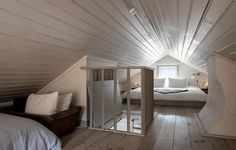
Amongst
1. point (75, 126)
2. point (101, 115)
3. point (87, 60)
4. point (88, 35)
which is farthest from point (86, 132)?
point (88, 35)

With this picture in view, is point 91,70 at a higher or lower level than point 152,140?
higher

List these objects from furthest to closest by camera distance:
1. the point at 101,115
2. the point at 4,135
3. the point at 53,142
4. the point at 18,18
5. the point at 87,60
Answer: the point at 101,115
the point at 87,60
the point at 53,142
the point at 4,135
the point at 18,18

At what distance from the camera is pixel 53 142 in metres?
1.83

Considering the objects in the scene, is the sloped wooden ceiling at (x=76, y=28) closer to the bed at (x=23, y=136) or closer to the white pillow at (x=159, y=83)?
the bed at (x=23, y=136)

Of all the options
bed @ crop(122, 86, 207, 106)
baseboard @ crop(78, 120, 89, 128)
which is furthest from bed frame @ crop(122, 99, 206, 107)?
baseboard @ crop(78, 120, 89, 128)

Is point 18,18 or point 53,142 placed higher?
point 18,18

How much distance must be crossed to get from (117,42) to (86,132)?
1539 mm

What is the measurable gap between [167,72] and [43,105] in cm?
562

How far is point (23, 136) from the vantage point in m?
1.60

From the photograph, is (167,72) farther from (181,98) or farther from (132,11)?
(132,11)

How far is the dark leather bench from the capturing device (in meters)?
2.18

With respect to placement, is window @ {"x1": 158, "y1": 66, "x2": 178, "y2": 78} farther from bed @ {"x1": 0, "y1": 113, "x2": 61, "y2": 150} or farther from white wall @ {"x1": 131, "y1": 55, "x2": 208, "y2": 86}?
bed @ {"x1": 0, "y1": 113, "x2": 61, "y2": 150}

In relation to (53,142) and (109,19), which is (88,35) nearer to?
(109,19)

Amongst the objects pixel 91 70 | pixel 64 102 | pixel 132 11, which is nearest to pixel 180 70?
pixel 91 70
